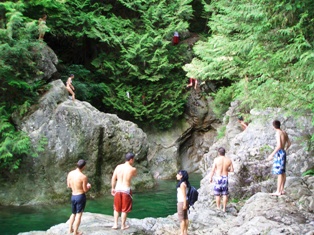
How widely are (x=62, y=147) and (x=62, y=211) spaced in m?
2.95

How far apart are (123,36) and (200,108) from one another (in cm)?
743

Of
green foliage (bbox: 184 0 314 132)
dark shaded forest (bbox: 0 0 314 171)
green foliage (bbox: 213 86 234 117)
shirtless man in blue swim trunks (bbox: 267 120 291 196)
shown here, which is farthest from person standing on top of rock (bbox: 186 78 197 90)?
→ shirtless man in blue swim trunks (bbox: 267 120 291 196)

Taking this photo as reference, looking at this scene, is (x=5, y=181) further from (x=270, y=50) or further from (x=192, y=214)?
(x=270, y=50)

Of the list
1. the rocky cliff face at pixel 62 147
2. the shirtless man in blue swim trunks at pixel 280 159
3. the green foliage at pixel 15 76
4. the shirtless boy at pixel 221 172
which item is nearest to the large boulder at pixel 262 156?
the shirtless boy at pixel 221 172

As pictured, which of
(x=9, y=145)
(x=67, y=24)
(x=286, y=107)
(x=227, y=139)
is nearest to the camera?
(x=286, y=107)

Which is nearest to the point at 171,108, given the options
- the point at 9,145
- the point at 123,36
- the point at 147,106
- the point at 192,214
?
the point at 147,106

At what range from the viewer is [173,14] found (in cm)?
2422

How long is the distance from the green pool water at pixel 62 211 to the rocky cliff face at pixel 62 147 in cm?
75

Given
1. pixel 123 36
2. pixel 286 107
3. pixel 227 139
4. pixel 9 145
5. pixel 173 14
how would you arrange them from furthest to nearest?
1. pixel 173 14
2. pixel 123 36
3. pixel 227 139
4. pixel 9 145
5. pixel 286 107

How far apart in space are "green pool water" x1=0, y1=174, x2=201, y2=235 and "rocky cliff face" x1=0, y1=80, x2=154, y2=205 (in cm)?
75

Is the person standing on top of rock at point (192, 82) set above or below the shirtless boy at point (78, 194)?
above

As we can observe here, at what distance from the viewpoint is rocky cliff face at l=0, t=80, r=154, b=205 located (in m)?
15.4

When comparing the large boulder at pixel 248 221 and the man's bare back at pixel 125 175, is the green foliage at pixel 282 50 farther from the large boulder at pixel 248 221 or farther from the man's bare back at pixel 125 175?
the man's bare back at pixel 125 175

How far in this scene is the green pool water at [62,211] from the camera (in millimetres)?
12648
